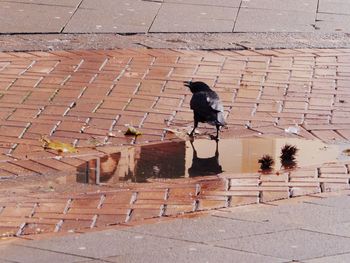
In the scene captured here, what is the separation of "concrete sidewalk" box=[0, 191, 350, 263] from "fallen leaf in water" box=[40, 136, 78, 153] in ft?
5.00

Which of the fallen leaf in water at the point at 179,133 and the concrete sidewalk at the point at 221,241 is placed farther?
the fallen leaf in water at the point at 179,133

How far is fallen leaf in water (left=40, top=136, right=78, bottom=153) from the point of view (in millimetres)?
7160

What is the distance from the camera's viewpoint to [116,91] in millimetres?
8477

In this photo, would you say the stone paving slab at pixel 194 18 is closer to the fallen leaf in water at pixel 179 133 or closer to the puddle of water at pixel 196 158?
the fallen leaf in water at pixel 179 133

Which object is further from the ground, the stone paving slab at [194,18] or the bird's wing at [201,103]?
the stone paving slab at [194,18]

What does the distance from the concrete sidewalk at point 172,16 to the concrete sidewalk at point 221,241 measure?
447 cm

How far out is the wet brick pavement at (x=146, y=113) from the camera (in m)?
6.13

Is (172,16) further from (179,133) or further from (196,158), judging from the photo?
(196,158)

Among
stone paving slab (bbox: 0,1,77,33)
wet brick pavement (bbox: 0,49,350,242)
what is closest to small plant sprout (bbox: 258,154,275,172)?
wet brick pavement (bbox: 0,49,350,242)

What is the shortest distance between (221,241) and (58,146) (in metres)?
2.05

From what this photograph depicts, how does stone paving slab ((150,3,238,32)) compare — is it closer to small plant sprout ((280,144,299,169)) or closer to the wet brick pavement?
the wet brick pavement

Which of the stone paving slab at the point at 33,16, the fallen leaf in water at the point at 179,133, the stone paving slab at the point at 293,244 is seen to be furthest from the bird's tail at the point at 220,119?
the stone paving slab at the point at 33,16

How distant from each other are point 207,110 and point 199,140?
223 mm

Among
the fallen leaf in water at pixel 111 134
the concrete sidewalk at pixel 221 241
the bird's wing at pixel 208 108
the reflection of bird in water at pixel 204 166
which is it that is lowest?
the concrete sidewalk at pixel 221 241
